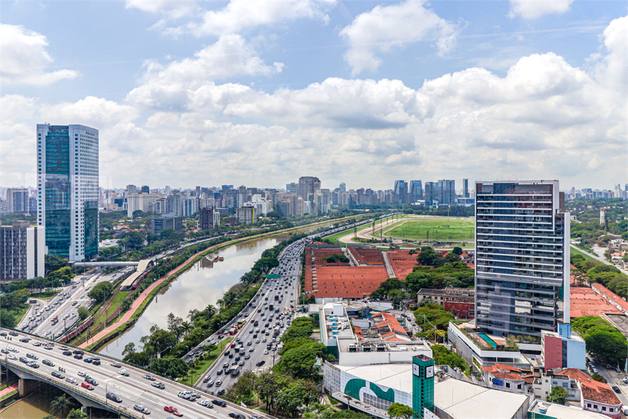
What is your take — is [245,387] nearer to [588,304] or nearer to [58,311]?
[58,311]

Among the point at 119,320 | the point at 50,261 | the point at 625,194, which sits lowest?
the point at 119,320

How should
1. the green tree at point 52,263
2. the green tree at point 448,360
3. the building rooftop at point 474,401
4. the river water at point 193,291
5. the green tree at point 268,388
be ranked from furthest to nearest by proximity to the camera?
1. the green tree at point 52,263
2. the river water at point 193,291
3. the green tree at point 448,360
4. the green tree at point 268,388
5. the building rooftop at point 474,401

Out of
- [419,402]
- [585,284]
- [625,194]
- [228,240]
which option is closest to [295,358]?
[419,402]

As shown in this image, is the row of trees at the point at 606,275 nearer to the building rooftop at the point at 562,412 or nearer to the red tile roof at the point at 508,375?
the red tile roof at the point at 508,375

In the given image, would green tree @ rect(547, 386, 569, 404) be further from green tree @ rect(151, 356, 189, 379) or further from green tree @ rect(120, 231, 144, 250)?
green tree @ rect(120, 231, 144, 250)

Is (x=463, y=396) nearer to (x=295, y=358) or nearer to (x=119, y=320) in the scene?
(x=295, y=358)

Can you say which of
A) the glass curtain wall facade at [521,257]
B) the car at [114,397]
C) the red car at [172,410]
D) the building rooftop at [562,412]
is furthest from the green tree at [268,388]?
the glass curtain wall facade at [521,257]
